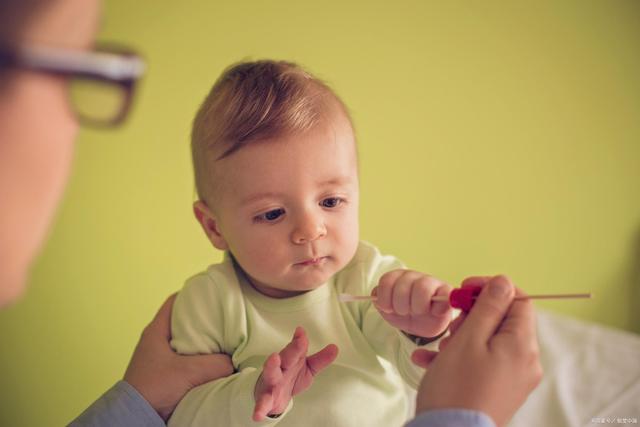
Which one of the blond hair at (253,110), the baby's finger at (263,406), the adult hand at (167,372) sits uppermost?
the blond hair at (253,110)

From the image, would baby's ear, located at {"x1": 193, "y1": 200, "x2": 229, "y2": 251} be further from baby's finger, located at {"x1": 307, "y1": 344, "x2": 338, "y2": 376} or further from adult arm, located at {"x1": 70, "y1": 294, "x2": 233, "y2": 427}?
baby's finger, located at {"x1": 307, "y1": 344, "x2": 338, "y2": 376}

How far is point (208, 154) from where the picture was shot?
1.07 m

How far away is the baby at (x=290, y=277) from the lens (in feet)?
3.14

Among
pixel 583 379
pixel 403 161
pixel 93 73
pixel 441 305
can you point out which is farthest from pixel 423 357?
pixel 403 161

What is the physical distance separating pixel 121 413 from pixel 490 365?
25.2 inches

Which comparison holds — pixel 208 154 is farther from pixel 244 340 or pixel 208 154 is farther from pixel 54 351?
pixel 54 351

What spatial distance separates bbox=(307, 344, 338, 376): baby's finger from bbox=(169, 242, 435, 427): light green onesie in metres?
0.13

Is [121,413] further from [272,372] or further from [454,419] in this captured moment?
[454,419]

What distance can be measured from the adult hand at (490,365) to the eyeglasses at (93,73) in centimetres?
44

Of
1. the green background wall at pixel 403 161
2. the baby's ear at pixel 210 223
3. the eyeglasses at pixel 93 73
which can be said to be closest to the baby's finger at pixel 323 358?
the baby's ear at pixel 210 223

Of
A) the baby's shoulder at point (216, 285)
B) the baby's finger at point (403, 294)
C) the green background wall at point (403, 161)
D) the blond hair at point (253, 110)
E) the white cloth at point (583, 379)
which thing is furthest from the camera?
the green background wall at point (403, 161)

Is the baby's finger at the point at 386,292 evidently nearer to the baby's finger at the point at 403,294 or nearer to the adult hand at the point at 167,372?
the baby's finger at the point at 403,294

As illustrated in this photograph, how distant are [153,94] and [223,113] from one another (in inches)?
22.2

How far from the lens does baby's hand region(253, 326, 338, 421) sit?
0.84m
